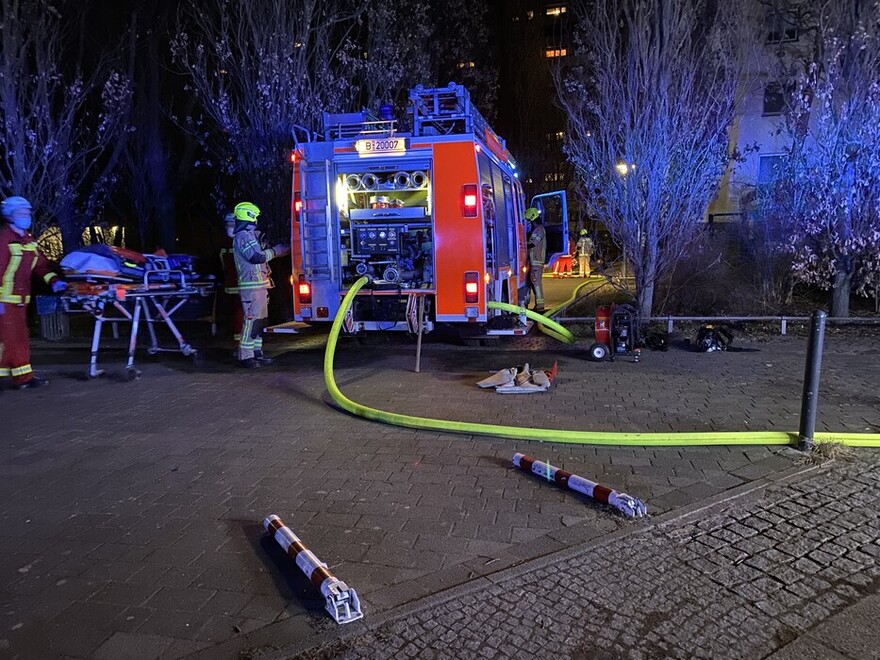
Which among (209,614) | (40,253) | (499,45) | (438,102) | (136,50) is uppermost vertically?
(499,45)

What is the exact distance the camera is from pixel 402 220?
8156 millimetres

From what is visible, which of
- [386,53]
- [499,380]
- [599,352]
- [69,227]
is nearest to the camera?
[499,380]

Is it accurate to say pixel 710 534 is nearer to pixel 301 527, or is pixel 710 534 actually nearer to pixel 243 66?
pixel 301 527

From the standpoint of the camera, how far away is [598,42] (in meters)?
10.5

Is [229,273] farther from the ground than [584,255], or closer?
closer

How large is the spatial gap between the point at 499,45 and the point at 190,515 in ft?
92.2

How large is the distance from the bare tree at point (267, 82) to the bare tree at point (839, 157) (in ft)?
29.1

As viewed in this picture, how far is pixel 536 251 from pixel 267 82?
5968 mm

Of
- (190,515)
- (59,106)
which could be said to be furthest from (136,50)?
(190,515)

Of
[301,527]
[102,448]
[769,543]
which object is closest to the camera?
[769,543]

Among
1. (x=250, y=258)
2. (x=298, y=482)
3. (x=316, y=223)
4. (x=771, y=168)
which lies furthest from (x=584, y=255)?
(x=298, y=482)

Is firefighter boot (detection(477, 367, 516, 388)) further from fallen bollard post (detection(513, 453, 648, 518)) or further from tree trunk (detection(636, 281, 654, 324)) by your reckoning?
tree trunk (detection(636, 281, 654, 324))

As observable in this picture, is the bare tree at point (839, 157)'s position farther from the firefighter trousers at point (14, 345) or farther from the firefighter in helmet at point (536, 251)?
the firefighter trousers at point (14, 345)

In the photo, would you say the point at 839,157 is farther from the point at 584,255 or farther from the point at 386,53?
the point at 584,255
